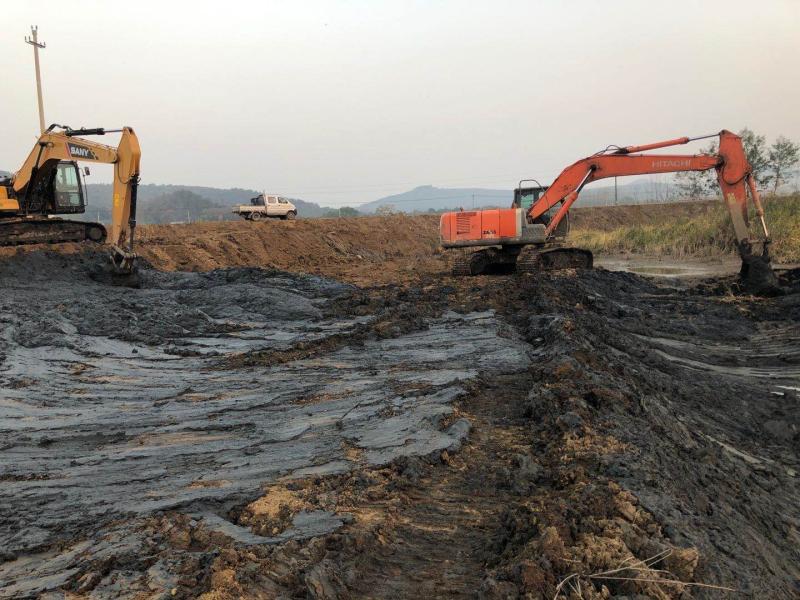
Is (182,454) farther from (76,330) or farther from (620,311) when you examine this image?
(620,311)

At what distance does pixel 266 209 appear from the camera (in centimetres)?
3409

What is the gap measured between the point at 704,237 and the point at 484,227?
32.4 ft

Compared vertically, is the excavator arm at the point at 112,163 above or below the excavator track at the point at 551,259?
above

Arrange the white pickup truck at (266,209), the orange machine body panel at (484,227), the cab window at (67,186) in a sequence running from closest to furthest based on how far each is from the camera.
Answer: the cab window at (67,186) → the orange machine body panel at (484,227) → the white pickup truck at (266,209)

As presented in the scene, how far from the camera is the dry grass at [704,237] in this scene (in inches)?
714

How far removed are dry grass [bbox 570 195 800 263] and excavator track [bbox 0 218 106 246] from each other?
59.5ft

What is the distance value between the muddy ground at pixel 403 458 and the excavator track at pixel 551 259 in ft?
19.1

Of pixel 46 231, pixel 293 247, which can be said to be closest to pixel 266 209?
pixel 293 247

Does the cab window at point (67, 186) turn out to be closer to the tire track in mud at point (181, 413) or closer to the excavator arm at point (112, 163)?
the excavator arm at point (112, 163)

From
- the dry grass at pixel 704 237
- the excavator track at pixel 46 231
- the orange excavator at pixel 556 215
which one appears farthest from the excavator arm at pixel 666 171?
the excavator track at pixel 46 231

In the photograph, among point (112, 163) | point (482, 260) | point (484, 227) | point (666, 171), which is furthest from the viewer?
point (482, 260)

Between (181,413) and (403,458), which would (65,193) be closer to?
(181,413)

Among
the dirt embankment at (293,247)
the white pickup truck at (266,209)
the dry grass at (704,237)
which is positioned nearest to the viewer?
the dry grass at (704,237)

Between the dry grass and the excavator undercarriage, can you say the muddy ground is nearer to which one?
the excavator undercarriage
